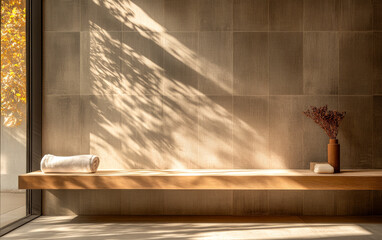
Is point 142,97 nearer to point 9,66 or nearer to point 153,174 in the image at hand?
point 153,174

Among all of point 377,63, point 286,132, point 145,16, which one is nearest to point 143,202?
point 286,132

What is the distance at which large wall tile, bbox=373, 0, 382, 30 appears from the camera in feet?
11.0

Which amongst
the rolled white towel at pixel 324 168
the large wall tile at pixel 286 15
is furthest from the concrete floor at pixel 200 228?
the large wall tile at pixel 286 15

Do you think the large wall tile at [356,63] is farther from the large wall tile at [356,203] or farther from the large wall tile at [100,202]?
the large wall tile at [100,202]

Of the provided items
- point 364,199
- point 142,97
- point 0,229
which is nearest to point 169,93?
point 142,97

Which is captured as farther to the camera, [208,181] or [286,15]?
[286,15]

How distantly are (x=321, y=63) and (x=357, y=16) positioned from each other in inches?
21.7

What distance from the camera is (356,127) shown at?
335cm

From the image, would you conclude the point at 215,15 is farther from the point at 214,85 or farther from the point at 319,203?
the point at 319,203

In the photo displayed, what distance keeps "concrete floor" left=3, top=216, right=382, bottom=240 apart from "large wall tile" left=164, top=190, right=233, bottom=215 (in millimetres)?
106

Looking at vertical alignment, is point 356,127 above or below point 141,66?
below

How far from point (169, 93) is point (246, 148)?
891mm

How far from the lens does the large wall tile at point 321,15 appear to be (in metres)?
3.36

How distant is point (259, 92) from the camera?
3377mm
